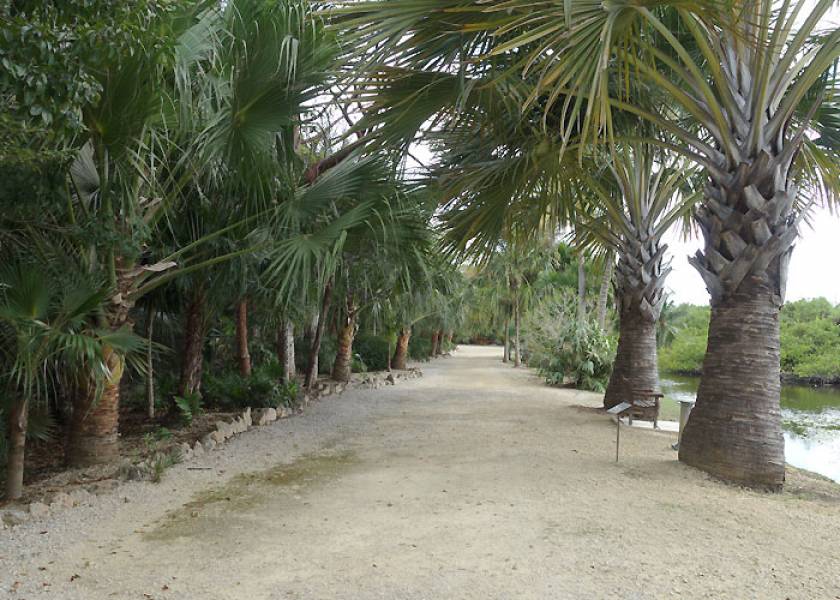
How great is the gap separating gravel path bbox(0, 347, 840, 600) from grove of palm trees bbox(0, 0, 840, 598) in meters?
0.03

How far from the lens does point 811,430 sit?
12773 millimetres

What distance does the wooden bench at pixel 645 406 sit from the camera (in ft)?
29.0

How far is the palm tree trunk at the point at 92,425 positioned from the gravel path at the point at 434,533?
755 mm

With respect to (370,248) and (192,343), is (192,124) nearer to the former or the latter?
(370,248)

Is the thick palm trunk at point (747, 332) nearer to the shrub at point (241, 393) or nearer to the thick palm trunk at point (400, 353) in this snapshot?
the shrub at point (241, 393)

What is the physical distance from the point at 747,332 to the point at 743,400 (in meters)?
0.63

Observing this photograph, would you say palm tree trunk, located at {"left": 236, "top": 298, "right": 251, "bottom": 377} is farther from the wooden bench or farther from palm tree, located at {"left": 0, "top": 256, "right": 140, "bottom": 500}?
the wooden bench

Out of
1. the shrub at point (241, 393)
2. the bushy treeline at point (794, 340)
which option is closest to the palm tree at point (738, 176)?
the shrub at point (241, 393)

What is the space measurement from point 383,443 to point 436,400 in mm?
4869

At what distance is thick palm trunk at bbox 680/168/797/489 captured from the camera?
525cm

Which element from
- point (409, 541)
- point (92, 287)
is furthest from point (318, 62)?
point (409, 541)

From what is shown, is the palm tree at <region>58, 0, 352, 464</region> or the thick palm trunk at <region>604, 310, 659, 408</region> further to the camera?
the thick palm trunk at <region>604, 310, 659, 408</region>

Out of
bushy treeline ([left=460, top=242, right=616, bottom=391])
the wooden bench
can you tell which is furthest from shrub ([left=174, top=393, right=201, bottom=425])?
the wooden bench

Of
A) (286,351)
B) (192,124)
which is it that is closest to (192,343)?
(286,351)
